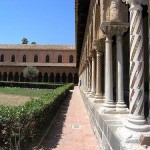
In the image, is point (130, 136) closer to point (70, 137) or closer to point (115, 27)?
point (115, 27)

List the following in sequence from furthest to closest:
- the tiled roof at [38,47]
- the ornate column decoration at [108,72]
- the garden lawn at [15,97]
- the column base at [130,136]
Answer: the tiled roof at [38,47]
the garden lawn at [15,97]
the ornate column decoration at [108,72]
the column base at [130,136]

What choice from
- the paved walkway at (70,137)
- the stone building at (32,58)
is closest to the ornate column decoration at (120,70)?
the paved walkway at (70,137)

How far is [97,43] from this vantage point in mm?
9773

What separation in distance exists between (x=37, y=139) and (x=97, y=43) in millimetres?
4193

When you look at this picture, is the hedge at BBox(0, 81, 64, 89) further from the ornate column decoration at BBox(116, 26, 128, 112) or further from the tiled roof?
the ornate column decoration at BBox(116, 26, 128, 112)

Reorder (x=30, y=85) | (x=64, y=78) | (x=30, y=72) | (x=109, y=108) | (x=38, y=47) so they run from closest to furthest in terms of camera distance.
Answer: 1. (x=109, y=108)
2. (x=30, y=85)
3. (x=30, y=72)
4. (x=64, y=78)
5. (x=38, y=47)

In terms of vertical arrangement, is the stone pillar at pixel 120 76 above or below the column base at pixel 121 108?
above

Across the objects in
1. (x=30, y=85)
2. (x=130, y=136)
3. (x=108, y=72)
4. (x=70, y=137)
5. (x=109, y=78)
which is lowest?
(x=70, y=137)

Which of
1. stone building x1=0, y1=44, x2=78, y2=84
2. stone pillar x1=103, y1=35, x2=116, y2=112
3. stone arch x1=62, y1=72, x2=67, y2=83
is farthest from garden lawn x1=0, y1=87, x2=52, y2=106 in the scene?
stone building x1=0, y1=44, x2=78, y2=84

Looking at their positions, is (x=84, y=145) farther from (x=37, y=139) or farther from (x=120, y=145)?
(x=120, y=145)

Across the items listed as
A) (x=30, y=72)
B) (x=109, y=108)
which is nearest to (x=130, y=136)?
(x=109, y=108)

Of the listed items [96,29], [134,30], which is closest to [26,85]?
[96,29]

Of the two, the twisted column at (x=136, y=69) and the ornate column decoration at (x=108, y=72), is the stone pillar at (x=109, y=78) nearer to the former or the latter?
the ornate column decoration at (x=108, y=72)

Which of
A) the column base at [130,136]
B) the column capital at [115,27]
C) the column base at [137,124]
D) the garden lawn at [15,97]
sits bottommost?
the garden lawn at [15,97]
